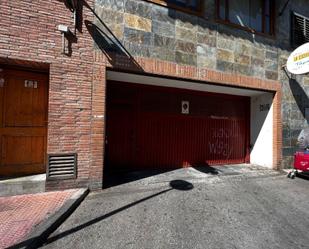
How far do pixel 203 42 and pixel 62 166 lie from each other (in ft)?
17.4

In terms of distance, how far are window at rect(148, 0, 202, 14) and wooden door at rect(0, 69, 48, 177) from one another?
393 centimetres

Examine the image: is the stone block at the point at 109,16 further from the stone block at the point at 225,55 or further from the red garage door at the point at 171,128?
the stone block at the point at 225,55

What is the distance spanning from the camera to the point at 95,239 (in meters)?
2.88

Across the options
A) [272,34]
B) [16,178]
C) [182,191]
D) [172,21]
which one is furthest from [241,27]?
[16,178]

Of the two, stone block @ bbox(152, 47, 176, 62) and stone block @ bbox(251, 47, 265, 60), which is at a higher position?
stone block @ bbox(251, 47, 265, 60)

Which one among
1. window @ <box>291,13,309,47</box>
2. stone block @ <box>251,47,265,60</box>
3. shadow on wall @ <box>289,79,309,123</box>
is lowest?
shadow on wall @ <box>289,79,309,123</box>

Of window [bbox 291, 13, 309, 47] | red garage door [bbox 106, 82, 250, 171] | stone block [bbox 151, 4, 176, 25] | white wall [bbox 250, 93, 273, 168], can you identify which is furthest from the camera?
window [bbox 291, 13, 309, 47]

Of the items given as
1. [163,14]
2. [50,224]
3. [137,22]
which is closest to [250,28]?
[163,14]

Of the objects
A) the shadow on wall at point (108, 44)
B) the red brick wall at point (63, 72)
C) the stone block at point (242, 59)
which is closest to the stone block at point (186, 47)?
the shadow on wall at point (108, 44)

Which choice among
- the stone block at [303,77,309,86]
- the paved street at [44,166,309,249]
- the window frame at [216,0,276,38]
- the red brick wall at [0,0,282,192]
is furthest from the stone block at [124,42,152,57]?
the stone block at [303,77,309,86]

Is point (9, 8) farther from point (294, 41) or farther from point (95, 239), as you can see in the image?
point (294, 41)

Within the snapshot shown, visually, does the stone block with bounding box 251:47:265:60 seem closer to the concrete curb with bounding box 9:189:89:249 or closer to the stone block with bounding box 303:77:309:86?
the stone block with bounding box 303:77:309:86

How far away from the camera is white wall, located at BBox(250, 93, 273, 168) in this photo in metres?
7.30

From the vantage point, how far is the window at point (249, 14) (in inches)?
255
